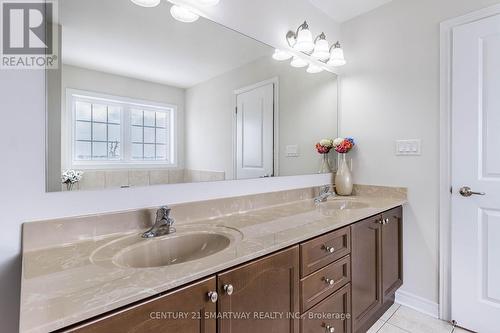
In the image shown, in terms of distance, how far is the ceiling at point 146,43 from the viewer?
1.05 m

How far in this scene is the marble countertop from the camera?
1.85 ft

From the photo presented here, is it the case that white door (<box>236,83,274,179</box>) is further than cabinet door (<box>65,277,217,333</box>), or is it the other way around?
white door (<box>236,83,274,179</box>)

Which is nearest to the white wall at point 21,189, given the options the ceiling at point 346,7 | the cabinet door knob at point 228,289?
the cabinet door knob at point 228,289

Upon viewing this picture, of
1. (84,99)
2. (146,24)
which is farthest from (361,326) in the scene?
(146,24)

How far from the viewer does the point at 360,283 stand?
1.48 m

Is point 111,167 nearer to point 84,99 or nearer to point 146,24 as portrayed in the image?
point 84,99

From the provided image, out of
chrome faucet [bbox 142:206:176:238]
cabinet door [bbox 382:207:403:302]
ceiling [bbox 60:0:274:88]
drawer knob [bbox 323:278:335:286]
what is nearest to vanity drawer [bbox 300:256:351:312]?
drawer knob [bbox 323:278:335:286]

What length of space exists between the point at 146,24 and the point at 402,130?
185cm

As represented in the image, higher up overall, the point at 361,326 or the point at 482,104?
the point at 482,104

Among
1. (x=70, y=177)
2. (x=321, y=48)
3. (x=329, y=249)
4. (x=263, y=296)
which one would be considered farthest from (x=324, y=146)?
(x=70, y=177)

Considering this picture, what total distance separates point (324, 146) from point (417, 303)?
53.5 inches

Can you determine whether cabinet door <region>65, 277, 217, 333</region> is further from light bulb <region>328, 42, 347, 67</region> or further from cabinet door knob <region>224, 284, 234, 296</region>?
light bulb <region>328, 42, 347, 67</region>

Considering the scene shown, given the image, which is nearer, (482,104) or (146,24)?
(146,24)

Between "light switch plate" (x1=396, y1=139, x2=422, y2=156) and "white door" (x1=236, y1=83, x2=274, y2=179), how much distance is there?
3.24ft
